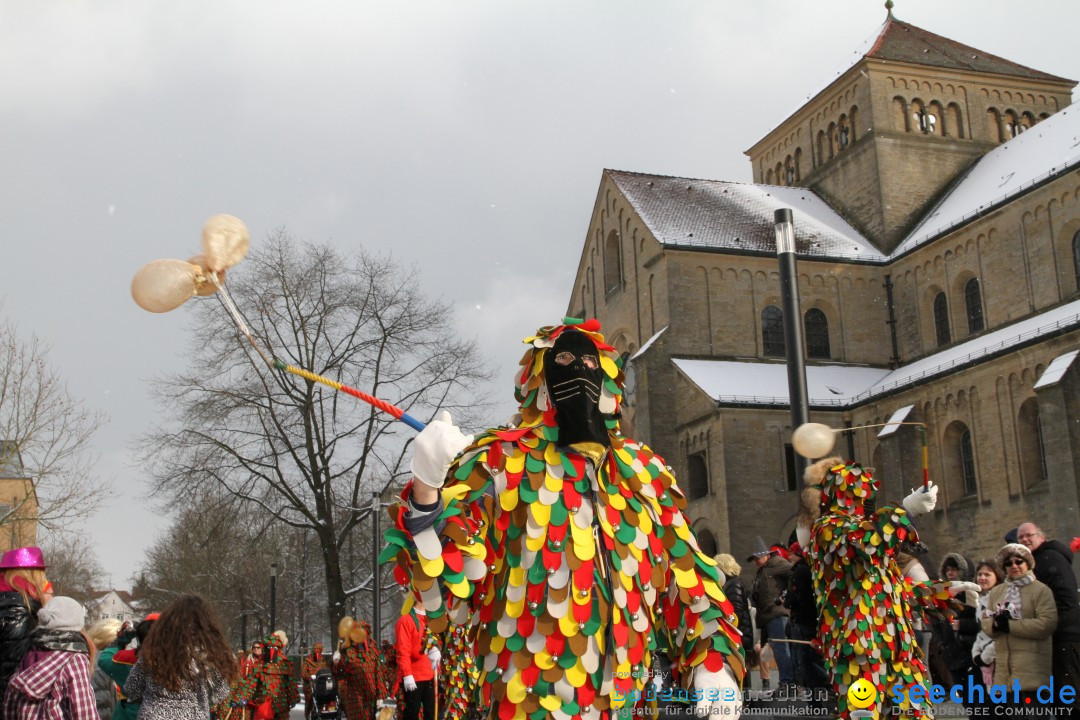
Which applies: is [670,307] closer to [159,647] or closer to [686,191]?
[686,191]

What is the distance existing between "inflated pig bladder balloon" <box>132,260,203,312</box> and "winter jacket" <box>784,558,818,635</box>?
5.00 m

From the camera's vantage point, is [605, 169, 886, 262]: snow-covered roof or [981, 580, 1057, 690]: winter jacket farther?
[605, 169, 886, 262]: snow-covered roof

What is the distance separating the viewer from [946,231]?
118 feet

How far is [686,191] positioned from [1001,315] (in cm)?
1309

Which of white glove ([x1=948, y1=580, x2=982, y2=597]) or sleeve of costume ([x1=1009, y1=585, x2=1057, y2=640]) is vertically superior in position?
white glove ([x1=948, y1=580, x2=982, y2=597])

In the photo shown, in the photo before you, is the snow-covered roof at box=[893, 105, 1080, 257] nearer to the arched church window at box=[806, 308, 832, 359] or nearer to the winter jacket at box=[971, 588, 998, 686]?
the arched church window at box=[806, 308, 832, 359]

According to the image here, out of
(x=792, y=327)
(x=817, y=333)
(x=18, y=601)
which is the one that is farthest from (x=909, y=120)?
(x=18, y=601)

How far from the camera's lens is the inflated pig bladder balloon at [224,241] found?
4.17 m

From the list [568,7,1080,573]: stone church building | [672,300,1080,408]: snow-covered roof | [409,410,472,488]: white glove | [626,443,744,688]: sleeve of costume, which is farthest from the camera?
[672,300,1080,408]: snow-covered roof

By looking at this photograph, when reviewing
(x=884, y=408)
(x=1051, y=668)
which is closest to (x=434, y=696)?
(x=1051, y=668)

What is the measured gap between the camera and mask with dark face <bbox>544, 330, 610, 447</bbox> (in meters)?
4.00

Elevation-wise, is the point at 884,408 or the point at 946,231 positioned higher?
the point at 946,231

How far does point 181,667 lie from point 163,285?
92.4 inches

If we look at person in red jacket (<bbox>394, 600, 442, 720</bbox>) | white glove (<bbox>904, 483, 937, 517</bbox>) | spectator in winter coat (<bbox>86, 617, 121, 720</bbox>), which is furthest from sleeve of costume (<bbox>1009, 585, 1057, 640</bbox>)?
spectator in winter coat (<bbox>86, 617, 121, 720</bbox>)
